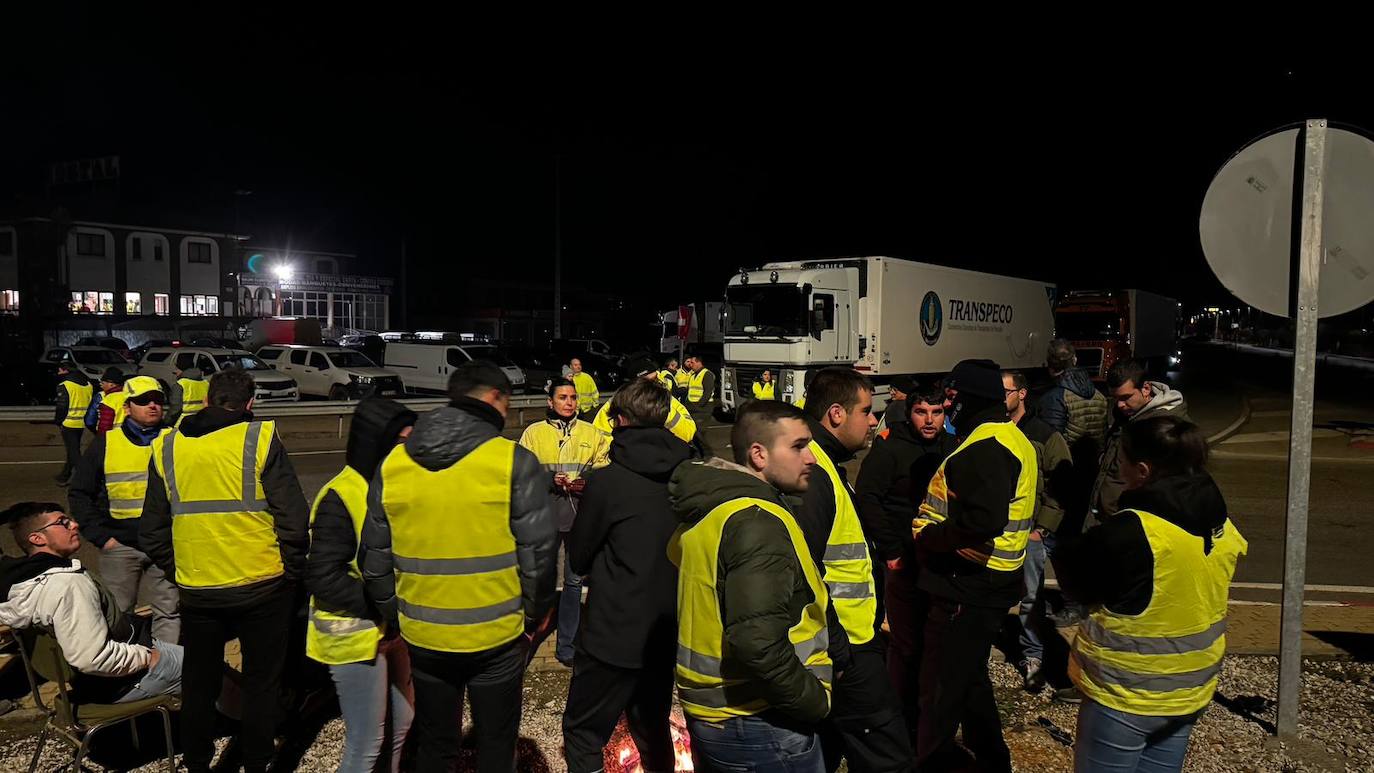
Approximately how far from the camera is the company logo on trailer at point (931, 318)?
21.4m

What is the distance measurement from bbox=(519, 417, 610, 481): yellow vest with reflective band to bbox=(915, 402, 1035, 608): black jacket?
2.35 metres

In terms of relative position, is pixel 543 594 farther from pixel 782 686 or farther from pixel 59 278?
pixel 59 278

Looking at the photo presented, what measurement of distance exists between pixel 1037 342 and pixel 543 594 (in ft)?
93.7

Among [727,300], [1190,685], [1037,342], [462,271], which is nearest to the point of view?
[1190,685]

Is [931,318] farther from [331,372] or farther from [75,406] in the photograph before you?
[75,406]

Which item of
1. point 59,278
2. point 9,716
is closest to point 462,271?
point 59,278

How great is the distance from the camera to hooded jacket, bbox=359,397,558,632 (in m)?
2.96

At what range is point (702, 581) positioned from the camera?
8.05 feet

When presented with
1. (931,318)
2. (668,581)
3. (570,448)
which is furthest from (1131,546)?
(931,318)

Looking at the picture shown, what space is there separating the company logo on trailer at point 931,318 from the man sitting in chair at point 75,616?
19.6 metres

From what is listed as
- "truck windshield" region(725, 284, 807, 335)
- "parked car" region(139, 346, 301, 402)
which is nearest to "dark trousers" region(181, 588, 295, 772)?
"truck windshield" region(725, 284, 807, 335)

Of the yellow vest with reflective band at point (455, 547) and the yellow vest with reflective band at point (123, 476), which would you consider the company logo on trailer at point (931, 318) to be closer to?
the yellow vest with reflective band at point (123, 476)

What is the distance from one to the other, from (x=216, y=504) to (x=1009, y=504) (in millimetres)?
3423

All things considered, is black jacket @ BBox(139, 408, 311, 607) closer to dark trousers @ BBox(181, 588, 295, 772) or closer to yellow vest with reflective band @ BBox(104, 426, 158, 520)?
dark trousers @ BBox(181, 588, 295, 772)
